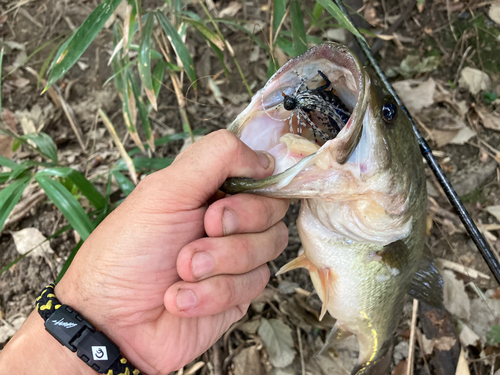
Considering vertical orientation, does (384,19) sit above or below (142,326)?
below

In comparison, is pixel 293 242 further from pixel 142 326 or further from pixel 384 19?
pixel 384 19

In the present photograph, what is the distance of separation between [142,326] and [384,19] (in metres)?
2.90

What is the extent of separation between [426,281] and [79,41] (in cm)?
178

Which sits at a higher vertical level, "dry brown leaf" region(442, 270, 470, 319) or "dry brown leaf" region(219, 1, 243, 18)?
"dry brown leaf" region(219, 1, 243, 18)

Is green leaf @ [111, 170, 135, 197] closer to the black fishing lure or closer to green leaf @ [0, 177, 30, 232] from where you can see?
green leaf @ [0, 177, 30, 232]

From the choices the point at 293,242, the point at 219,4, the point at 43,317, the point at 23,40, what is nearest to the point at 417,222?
the point at 293,242

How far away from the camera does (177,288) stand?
1017 mm

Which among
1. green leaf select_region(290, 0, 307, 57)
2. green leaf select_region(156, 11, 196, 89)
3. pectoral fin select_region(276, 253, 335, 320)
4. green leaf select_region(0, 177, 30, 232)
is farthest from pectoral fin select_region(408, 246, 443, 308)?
green leaf select_region(0, 177, 30, 232)

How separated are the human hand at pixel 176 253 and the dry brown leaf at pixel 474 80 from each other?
2148 mm

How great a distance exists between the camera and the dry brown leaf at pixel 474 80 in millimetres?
2484

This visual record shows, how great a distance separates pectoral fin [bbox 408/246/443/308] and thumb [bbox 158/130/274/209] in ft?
3.01

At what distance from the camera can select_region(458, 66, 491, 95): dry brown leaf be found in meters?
2.48

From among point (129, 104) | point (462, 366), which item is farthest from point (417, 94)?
point (129, 104)

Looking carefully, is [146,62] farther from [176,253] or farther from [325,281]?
[325,281]
